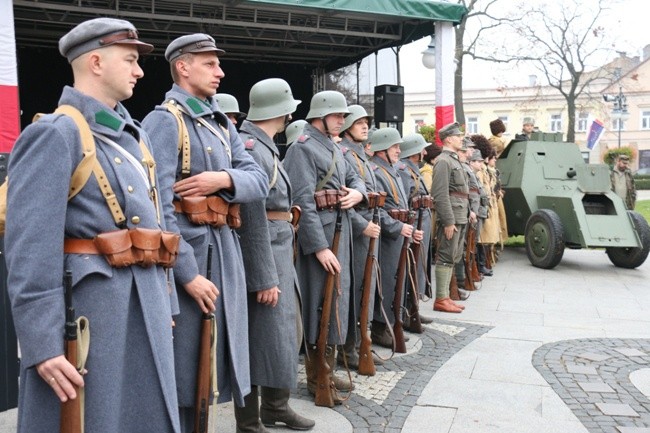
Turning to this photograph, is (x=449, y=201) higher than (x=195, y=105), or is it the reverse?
(x=195, y=105)

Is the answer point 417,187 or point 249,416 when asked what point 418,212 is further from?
point 249,416

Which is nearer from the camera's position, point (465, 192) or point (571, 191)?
point (465, 192)

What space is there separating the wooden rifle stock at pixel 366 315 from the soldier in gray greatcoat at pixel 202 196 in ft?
5.56

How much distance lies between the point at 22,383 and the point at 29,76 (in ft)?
39.9

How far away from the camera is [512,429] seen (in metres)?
4.08

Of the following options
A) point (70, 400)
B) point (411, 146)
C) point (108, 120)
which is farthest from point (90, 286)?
point (411, 146)

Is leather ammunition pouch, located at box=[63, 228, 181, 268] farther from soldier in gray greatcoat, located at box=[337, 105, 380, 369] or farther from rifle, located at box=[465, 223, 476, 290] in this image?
rifle, located at box=[465, 223, 476, 290]

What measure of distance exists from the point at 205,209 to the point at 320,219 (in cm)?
157

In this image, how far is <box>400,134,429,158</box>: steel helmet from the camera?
699 cm

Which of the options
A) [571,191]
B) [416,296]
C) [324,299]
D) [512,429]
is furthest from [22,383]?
[571,191]

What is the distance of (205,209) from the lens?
2990 mm

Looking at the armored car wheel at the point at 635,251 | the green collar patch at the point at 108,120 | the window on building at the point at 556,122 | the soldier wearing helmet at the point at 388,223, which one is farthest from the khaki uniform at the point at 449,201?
the window on building at the point at 556,122

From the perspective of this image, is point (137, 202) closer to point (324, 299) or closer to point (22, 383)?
point (22, 383)

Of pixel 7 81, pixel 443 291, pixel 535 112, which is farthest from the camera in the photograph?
pixel 535 112
